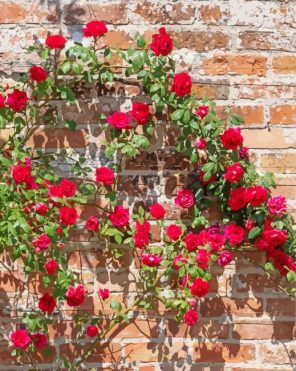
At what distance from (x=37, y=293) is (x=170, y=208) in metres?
0.66

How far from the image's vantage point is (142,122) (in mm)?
2303

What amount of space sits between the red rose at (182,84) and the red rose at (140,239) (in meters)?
0.56

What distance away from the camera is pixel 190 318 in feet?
7.68

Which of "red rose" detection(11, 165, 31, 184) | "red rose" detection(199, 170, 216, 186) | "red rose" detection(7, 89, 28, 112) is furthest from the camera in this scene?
"red rose" detection(199, 170, 216, 186)

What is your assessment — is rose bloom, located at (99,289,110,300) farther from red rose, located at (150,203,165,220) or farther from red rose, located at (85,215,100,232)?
red rose, located at (150,203,165,220)

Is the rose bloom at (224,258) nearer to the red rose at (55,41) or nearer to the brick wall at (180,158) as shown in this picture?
the brick wall at (180,158)

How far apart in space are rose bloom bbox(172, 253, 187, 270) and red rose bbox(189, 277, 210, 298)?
0.31 feet

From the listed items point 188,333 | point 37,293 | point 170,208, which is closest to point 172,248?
point 170,208

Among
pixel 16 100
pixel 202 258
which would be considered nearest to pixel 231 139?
pixel 202 258

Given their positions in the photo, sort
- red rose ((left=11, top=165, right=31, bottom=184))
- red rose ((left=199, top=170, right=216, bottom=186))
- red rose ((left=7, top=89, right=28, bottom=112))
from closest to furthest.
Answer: red rose ((left=11, top=165, right=31, bottom=184)) → red rose ((left=7, top=89, right=28, bottom=112)) → red rose ((left=199, top=170, right=216, bottom=186))

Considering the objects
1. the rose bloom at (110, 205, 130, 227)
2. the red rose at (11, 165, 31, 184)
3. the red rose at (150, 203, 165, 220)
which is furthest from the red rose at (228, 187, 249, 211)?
the red rose at (11, 165, 31, 184)

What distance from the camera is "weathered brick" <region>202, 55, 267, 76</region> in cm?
238

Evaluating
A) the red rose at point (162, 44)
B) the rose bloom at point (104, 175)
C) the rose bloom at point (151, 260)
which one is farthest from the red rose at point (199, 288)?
the red rose at point (162, 44)

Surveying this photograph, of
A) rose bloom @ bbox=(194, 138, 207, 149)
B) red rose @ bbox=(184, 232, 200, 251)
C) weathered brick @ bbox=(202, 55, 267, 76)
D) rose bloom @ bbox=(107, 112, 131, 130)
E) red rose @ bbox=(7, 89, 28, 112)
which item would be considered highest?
weathered brick @ bbox=(202, 55, 267, 76)
